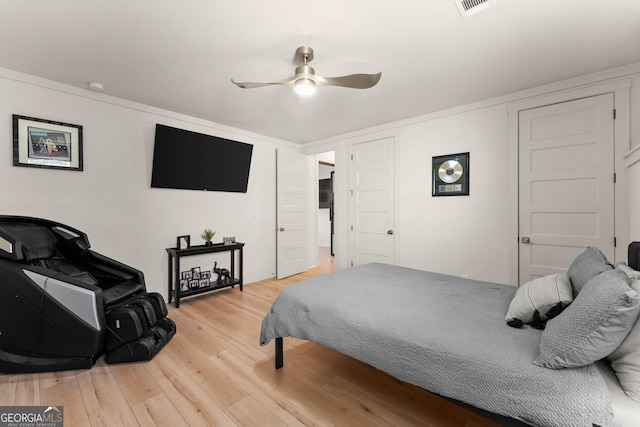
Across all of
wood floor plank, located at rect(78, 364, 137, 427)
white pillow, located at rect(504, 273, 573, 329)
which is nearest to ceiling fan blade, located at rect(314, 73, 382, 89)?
white pillow, located at rect(504, 273, 573, 329)

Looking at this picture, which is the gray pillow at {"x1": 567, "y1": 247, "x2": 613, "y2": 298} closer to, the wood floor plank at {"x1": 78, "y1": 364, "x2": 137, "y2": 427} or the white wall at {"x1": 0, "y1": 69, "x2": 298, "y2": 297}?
the wood floor plank at {"x1": 78, "y1": 364, "x2": 137, "y2": 427}

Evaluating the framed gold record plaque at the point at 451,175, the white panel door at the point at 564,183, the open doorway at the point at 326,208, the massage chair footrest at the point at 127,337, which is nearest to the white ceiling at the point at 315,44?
the white panel door at the point at 564,183

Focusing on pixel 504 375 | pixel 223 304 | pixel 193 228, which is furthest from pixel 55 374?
pixel 504 375

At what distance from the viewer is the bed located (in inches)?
40.4

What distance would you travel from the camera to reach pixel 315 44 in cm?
213

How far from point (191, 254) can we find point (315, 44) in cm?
292

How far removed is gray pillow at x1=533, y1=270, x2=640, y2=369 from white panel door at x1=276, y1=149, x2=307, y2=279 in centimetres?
414

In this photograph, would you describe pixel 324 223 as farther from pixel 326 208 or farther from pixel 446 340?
pixel 446 340

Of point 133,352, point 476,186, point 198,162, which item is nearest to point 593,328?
point 476,186

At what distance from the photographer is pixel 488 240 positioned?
3285 mm

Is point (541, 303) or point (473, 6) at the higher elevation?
point (473, 6)

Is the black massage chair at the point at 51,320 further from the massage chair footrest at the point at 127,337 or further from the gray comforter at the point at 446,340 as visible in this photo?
the gray comforter at the point at 446,340

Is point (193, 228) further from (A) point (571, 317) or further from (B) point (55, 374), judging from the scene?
(A) point (571, 317)

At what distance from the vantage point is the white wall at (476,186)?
253 centimetres
